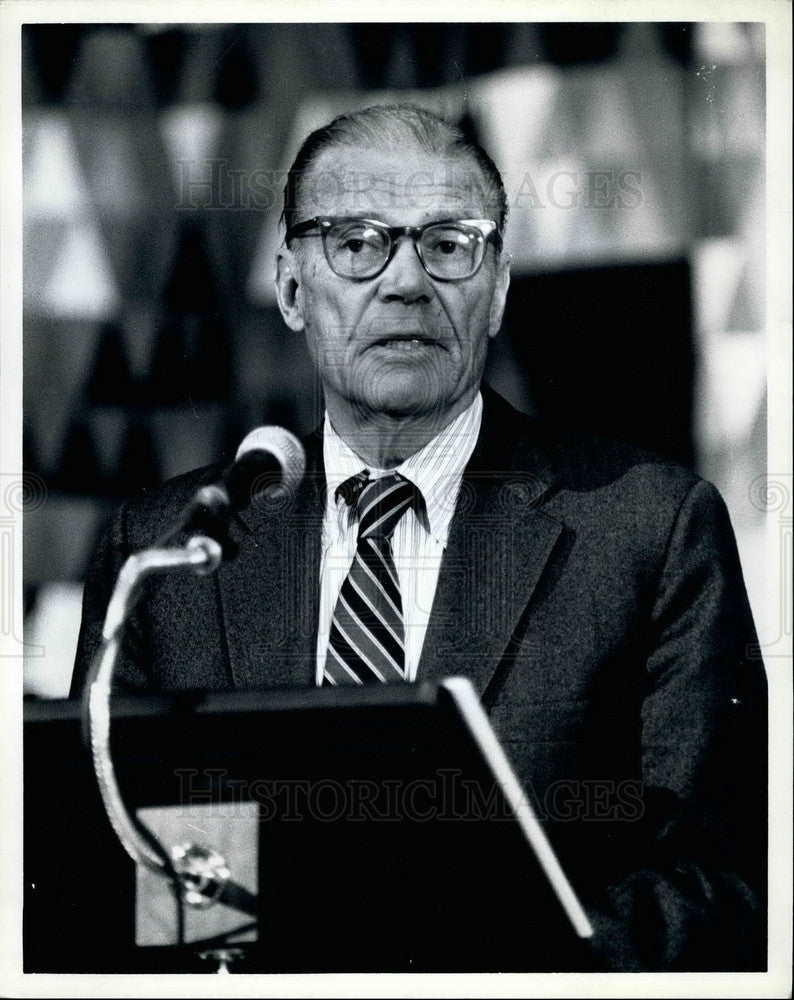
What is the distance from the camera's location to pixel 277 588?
2.48 meters

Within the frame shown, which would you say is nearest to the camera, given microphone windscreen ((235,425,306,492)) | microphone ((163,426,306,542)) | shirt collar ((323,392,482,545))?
microphone ((163,426,306,542))

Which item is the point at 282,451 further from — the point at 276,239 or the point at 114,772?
the point at 276,239

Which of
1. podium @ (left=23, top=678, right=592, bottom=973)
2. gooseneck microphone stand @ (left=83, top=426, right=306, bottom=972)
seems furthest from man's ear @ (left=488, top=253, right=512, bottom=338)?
podium @ (left=23, top=678, right=592, bottom=973)

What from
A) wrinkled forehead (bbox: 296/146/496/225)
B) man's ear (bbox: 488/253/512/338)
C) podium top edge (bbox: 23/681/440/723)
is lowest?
podium top edge (bbox: 23/681/440/723)

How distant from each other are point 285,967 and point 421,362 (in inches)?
43.1

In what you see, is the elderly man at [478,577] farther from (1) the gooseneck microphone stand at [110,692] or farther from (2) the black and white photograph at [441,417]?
(1) the gooseneck microphone stand at [110,692]

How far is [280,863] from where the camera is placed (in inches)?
77.4

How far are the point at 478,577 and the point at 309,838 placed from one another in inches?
25.3

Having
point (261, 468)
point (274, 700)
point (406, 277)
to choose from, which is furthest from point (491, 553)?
point (274, 700)

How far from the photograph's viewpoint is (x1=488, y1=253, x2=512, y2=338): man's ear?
2.50 m

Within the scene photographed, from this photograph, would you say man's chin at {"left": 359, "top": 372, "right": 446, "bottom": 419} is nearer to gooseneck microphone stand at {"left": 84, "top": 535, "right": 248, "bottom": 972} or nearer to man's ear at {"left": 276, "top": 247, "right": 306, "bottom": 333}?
man's ear at {"left": 276, "top": 247, "right": 306, "bottom": 333}

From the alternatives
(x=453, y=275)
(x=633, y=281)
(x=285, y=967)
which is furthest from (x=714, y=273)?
(x=285, y=967)

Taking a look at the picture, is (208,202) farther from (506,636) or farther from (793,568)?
(793,568)

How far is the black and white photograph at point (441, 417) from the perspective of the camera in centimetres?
240
